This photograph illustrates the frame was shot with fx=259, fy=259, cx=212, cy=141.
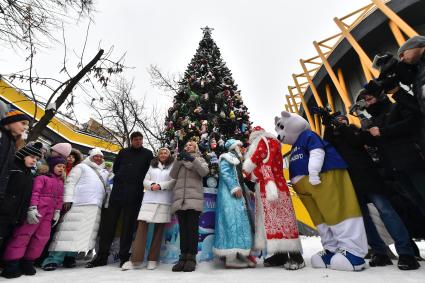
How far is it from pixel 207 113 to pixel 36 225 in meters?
4.05

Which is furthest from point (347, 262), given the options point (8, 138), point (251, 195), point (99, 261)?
point (8, 138)

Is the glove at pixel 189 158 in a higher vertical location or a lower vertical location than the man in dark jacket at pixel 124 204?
higher

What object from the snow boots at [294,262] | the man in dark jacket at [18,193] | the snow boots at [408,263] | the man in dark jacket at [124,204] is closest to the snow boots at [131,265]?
the man in dark jacket at [124,204]

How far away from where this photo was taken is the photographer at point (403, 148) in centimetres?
263

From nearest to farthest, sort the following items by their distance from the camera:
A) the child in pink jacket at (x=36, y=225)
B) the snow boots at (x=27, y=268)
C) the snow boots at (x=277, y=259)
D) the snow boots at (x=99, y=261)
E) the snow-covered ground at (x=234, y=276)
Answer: the snow-covered ground at (x=234, y=276)
the child in pink jacket at (x=36, y=225)
the snow boots at (x=27, y=268)
the snow boots at (x=277, y=259)
the snow boots at (x=99, y=261)

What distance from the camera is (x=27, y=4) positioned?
14.0 ft

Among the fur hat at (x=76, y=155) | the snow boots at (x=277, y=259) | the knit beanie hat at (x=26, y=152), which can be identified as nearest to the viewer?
the knit beanie hat at (x=26, y=152)

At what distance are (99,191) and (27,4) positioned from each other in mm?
3331

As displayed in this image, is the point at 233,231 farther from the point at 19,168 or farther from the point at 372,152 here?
the point at 19,168

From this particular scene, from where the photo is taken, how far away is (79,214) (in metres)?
3.61

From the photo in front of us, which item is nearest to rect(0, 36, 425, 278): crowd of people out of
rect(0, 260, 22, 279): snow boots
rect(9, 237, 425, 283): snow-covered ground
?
rect(0, 260, 22, 279): snow boots

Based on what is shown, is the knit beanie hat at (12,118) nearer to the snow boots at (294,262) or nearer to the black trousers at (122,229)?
the black trousers at (122,229)

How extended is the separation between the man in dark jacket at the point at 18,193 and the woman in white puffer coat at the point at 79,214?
1.96 ft

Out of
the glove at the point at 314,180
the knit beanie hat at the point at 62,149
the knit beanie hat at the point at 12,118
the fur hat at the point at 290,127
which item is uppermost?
the fur hat at the point at 290,127
